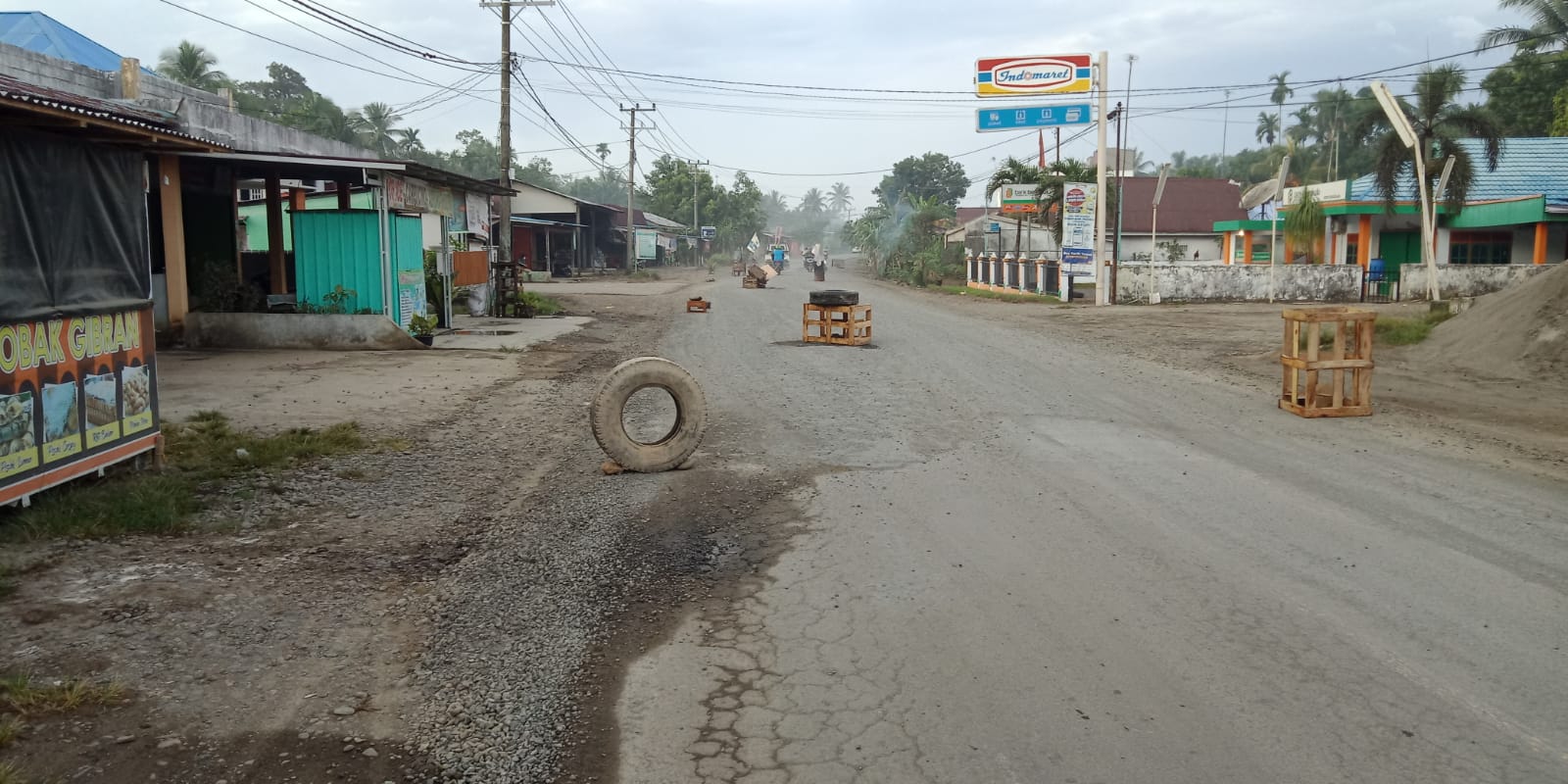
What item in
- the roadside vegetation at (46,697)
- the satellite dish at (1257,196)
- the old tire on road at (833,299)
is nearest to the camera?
the roadside vegetation at (46,697)

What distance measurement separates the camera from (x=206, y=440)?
30.5 ft

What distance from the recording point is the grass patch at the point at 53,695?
4164 millimetres

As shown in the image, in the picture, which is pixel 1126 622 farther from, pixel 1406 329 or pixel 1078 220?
pixel 1078 220

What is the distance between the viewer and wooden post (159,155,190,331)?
16328 millimetres

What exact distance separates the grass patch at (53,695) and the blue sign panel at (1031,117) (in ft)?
108

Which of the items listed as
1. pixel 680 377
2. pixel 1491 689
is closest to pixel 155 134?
pixel 680 377

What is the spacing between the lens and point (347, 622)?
5.29 meters

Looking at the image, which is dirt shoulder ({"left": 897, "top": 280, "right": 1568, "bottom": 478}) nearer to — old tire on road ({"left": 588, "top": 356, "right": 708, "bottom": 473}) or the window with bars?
old tire on road ({"left": 588, "top": 356, "right": 708, "bottom": 473})

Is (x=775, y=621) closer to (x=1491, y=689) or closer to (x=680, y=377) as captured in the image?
(x=1491, y=689)

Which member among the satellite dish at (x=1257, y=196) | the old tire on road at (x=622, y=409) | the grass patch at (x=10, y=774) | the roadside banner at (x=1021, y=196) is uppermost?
the satellite dish at (x=1257, y=196)

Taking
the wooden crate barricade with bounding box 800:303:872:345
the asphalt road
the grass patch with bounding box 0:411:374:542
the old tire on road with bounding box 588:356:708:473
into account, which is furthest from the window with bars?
the grass patch with bounding box 0:411:374:542

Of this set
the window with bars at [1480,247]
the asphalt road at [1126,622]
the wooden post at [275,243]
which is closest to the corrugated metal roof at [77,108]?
the asphalt road at [1126,622]

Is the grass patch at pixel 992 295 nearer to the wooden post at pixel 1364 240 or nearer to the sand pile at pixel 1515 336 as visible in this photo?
the wooden post at pixel 1364 240

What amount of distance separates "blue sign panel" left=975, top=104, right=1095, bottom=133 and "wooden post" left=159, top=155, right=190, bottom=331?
25.1m
